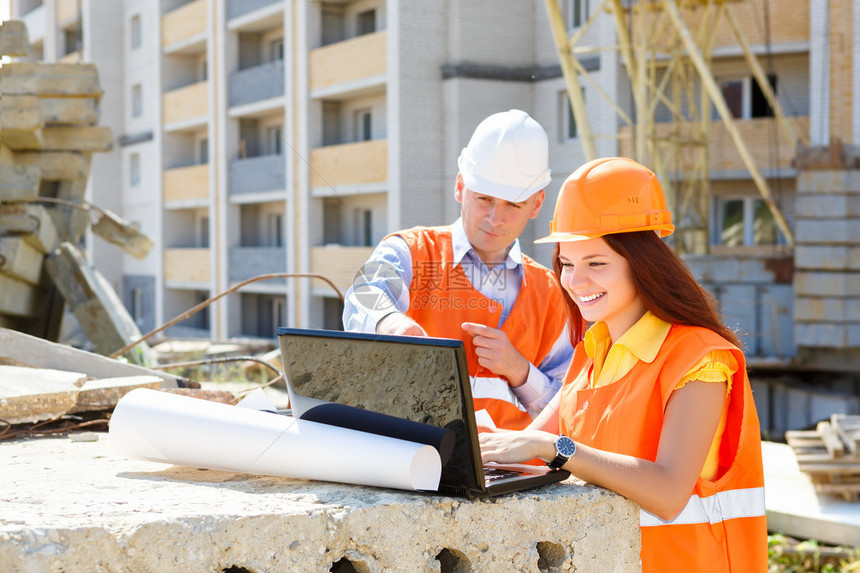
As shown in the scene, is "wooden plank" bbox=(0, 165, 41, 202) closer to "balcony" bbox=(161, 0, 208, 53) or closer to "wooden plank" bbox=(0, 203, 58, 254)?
"wooden plank" bbox=(0, 203, 58, 254)

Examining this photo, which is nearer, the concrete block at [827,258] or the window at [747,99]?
the concrete block at [827,258]

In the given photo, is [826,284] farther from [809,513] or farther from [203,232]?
[203,232]

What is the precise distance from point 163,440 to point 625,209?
3.29 ft

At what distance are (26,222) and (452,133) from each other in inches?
275

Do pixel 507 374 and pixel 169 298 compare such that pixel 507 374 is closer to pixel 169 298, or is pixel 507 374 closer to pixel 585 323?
pixel 585 323

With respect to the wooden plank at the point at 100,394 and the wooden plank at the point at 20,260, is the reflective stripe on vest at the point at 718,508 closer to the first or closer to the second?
the wooden plank at the point at 100,394

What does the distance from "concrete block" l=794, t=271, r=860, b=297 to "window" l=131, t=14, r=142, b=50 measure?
2214cm

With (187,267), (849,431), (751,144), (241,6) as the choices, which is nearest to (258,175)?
(241,6)

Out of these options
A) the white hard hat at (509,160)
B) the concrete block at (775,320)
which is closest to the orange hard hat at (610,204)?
the white hard hat at (509,160)

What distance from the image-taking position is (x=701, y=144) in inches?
584

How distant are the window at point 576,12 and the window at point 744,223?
386 centimetres

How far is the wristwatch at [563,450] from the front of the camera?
6.02 ft

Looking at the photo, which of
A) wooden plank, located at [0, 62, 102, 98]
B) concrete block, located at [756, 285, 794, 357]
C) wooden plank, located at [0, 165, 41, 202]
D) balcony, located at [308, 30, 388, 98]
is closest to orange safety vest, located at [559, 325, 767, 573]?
wooden plank, located at [0, 165, 41, 202]

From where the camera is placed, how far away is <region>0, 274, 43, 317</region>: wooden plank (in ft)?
28.0
